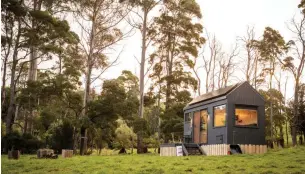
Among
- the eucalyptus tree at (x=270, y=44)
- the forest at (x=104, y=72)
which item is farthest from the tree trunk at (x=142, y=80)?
the eucalyptus tree at (x=270, y=44)

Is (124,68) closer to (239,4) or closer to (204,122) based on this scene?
(239,4)

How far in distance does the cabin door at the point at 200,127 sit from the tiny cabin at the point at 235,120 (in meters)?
0.36

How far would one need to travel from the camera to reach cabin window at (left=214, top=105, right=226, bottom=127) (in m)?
17.1

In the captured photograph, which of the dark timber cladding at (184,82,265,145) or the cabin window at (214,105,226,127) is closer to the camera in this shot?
the dark timber cladding at (184,82,265,145)

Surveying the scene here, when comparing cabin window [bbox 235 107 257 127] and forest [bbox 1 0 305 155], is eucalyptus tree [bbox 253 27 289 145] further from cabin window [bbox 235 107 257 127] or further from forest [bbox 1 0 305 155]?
cabin window [bbox 235 107 257 127]

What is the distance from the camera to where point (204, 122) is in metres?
19.0

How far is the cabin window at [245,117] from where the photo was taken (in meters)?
17.0

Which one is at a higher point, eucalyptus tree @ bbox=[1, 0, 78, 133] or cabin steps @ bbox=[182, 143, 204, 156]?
eucalyptus tree @ bbox=[1, 0, 78, 133]

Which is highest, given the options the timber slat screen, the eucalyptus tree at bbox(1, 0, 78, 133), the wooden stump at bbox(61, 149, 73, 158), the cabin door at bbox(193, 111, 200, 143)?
the eucalyptus tree at bbox(1, 0, 78, 133)

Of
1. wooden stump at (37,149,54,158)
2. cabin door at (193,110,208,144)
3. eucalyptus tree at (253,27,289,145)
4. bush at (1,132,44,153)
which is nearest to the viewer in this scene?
wooden stump at (37,149,54,158)

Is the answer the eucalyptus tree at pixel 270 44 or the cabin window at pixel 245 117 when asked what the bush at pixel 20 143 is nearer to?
the cabin window at pixel 245 117

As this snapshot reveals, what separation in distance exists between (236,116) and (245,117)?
547 millimetres

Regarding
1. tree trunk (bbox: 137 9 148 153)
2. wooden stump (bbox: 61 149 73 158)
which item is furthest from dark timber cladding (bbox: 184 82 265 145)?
wooden stump (bbox: 61 149 73 158)

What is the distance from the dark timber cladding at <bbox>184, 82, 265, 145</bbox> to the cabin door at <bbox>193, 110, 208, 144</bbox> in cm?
36
